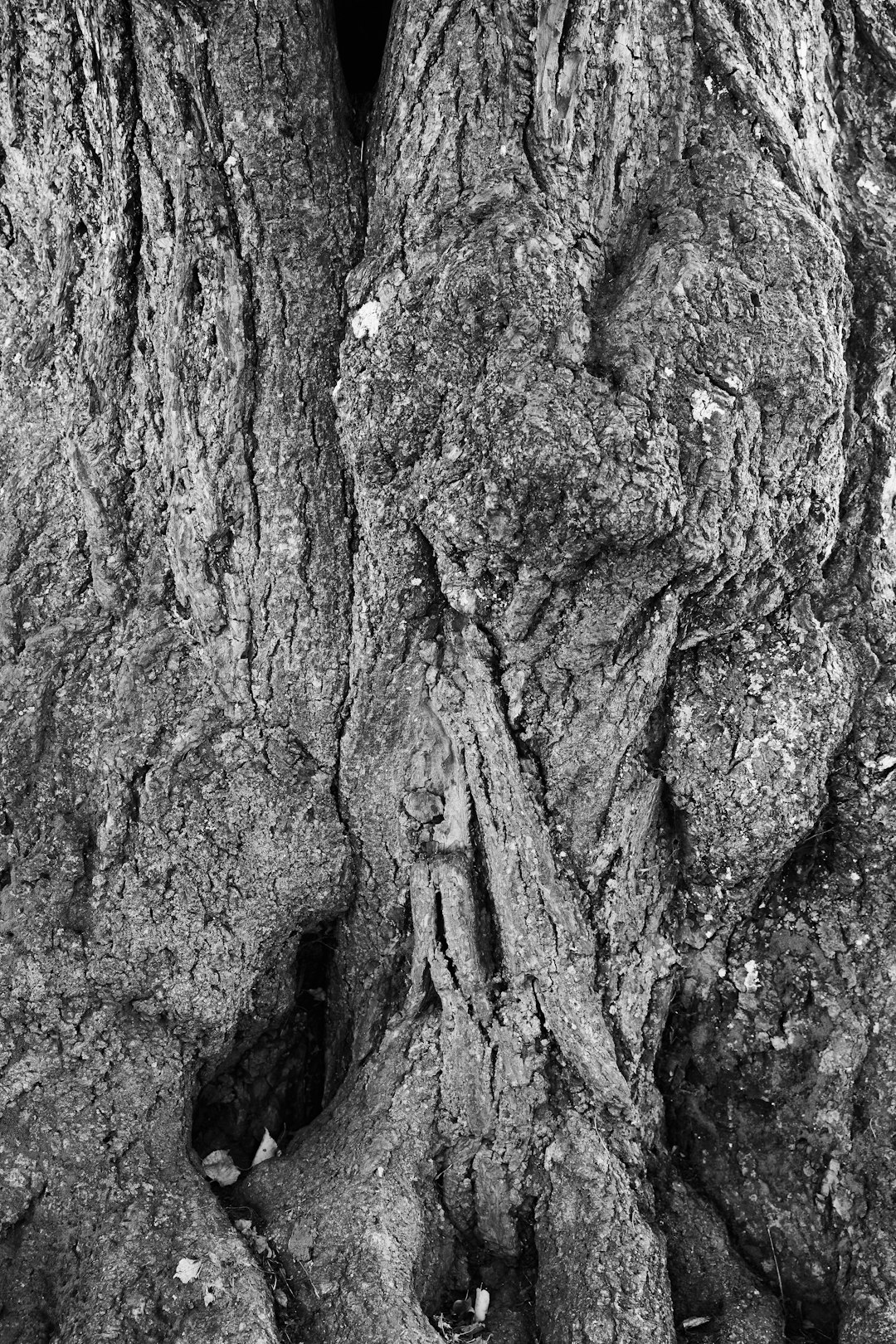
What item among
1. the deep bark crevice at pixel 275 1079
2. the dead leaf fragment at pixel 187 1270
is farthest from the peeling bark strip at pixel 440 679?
the deep bark crevice at pixel 275 1079

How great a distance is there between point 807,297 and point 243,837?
5.83ft

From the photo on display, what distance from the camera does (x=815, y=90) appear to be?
256cm

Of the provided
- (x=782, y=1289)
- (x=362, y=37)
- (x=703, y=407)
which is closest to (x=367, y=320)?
(x=703, y=407)

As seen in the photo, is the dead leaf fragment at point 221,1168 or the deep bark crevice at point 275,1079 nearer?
the dead leaf fragment at point 221,1168

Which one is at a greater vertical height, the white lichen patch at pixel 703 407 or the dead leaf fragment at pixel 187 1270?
the white lichen patch at pixel 703 407

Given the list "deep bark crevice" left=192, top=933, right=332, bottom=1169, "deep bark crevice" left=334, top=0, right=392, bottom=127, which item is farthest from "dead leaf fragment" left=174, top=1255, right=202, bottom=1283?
"deep bark crevice" left=334, top=0, right=392, bottom=127

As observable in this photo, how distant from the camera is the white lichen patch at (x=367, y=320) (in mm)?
2258

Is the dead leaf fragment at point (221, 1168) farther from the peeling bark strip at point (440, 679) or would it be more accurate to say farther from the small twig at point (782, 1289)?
the small twig at point (782, 1289)

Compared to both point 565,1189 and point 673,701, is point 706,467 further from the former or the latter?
point 565,1189

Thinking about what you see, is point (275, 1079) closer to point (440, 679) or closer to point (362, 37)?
point (440, 679)

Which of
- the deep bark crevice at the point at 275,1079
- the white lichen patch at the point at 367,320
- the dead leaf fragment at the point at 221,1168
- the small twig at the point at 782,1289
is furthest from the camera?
the deep bark crevice at the point at 275,1079

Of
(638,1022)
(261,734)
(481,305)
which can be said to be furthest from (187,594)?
(638,1022)

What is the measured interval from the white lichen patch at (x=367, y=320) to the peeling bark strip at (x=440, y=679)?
17 mm

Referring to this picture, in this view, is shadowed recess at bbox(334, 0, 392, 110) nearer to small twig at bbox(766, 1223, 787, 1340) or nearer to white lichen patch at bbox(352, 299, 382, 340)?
white lichen patch at bbox(352, 299, 382, 340)
